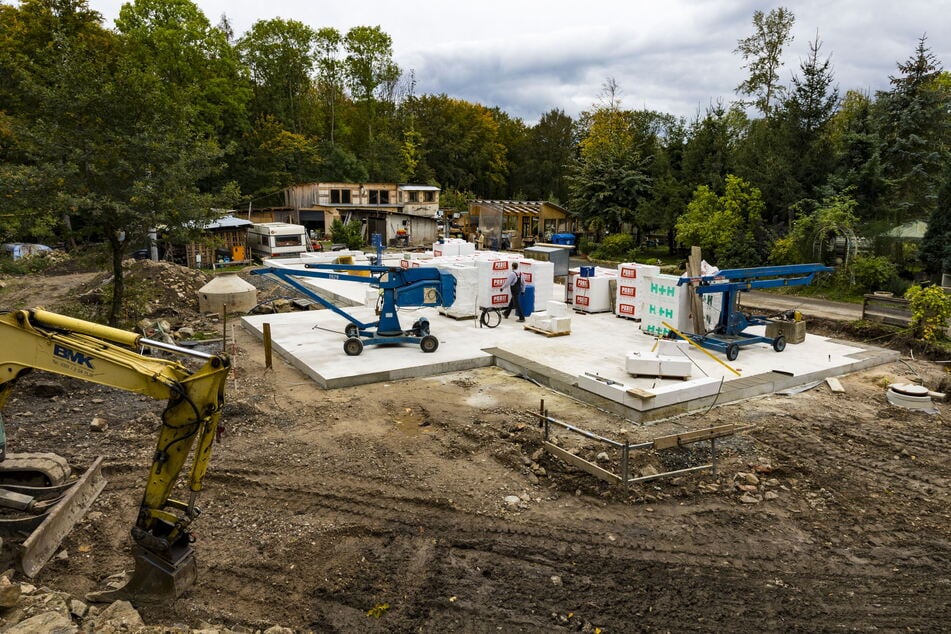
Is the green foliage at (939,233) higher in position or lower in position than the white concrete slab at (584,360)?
higher

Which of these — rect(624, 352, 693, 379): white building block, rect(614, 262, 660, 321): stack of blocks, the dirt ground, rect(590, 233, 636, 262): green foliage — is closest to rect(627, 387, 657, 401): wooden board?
the dirt ground

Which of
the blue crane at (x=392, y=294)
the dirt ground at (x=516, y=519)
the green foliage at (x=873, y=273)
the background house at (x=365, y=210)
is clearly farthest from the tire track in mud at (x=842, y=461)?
the background house at (x=365, y=210)

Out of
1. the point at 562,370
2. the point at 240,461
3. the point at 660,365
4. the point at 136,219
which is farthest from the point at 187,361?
the point at 660,365

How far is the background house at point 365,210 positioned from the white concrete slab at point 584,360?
78.7 ft

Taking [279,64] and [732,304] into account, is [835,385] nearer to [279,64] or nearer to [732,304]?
[732,304]

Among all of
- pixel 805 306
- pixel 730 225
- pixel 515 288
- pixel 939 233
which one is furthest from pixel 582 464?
pixel 730 225

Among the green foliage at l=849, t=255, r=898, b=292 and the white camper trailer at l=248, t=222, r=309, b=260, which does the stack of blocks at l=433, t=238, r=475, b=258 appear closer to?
the white camper trailer at l=248, t=222, r=309, b=260

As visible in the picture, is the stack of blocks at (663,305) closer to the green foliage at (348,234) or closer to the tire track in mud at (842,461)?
the tire track in mud at (842,461)

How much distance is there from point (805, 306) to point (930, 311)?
5.94m

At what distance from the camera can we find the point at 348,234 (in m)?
36.1

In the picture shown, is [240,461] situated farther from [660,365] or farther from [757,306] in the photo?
[757,306]

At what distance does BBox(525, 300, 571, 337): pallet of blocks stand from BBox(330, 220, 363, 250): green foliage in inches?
861

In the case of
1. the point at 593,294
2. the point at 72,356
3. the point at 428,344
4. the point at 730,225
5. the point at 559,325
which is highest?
the point at 730,225

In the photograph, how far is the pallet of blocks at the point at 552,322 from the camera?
15.4m
